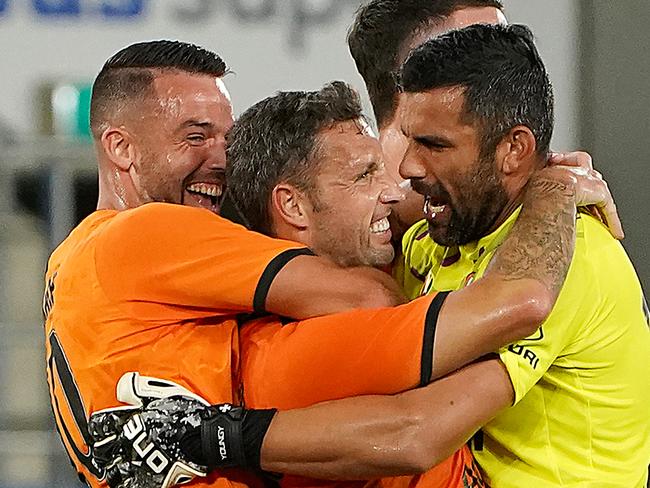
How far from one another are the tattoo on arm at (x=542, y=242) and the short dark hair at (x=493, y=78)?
6.0 inches

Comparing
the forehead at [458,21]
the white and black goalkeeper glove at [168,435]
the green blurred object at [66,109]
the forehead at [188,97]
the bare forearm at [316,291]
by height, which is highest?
the forehead at [458,21]

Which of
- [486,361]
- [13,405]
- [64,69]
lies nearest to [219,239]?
[486,361]

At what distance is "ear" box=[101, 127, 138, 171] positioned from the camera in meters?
2.72

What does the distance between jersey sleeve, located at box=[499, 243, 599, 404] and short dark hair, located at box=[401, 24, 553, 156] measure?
0.26 metres

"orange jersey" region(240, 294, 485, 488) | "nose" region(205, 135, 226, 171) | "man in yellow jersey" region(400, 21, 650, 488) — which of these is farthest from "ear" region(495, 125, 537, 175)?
"nose" region(205, 135, 226, 171)

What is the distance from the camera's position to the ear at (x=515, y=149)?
2.39m

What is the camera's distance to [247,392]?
91.6 inches

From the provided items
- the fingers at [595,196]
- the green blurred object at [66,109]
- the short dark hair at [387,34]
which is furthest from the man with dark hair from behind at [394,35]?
Answer: the green blurred object at [66,109]

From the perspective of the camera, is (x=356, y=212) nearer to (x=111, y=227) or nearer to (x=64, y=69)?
(x=111, y=227)

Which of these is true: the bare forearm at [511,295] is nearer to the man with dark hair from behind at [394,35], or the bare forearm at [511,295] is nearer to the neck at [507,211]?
the neck at [507,211]

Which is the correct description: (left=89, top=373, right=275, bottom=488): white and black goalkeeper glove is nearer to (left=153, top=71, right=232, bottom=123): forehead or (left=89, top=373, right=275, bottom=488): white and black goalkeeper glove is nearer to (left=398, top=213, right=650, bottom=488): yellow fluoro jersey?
(left=398, top=213, right=650, bottom=488): yellow fluoro jersey

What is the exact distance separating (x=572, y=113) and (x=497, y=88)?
371cm

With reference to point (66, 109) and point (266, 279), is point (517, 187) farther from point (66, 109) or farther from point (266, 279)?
point (66, 109)

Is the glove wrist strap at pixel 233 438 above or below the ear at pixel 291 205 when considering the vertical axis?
below
